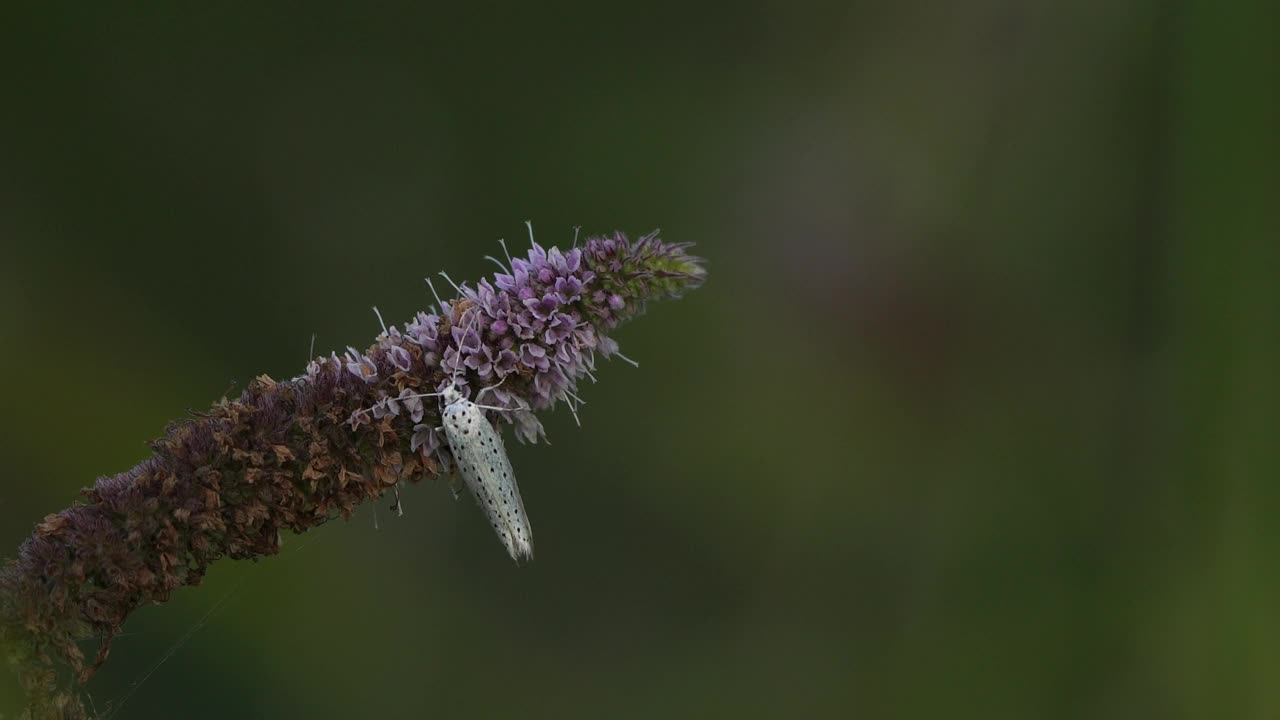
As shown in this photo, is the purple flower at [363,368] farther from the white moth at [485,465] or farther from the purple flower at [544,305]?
the purple flower at [544,305]

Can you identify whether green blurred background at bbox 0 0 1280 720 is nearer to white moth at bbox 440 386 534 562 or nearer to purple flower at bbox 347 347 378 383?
white moth at bbox 440 386 534 562

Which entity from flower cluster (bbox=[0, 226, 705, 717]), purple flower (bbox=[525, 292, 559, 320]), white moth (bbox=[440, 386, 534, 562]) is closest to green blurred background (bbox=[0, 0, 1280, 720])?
white moth (bbox=[440, 386, 534, 562])

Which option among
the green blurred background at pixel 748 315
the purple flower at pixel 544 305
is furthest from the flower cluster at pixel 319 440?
the green blurred background at pixel 748 315

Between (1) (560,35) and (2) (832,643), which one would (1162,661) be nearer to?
(2) (832,643)

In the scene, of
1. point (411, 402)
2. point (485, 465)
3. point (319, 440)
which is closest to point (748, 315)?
point (485, 465)

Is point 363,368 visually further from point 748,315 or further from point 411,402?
point 748,315

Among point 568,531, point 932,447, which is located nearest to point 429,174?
point 568,531
